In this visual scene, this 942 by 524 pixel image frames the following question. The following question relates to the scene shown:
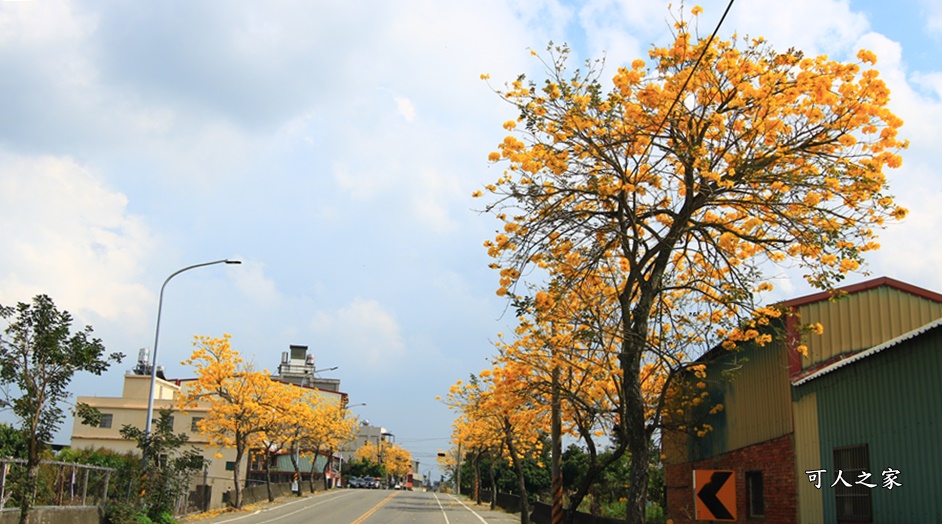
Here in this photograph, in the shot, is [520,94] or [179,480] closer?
[520,94]

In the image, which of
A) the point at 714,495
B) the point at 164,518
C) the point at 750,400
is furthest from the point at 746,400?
the point at 164,518

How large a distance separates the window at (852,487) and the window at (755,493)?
2.89 metres

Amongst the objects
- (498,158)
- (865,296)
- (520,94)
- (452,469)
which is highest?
(520,94)

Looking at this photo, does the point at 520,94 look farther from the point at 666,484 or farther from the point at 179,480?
the point at 179,480

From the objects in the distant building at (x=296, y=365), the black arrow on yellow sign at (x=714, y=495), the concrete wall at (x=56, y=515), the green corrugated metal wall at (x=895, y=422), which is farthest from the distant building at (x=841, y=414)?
the distant building at (x=296, y=365)

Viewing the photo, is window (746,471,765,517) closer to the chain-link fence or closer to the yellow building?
the chain-link fence

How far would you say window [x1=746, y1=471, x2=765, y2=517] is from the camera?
1723cm

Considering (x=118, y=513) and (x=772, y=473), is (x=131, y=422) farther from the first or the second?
(x=772, y=473)

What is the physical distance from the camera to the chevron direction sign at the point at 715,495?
10547 mm

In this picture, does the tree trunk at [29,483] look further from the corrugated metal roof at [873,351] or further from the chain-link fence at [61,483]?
the corrugated metal roof at [873,351]

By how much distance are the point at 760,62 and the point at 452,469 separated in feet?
347

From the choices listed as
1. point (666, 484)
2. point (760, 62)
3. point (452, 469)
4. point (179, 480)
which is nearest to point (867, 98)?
point (760, 62)

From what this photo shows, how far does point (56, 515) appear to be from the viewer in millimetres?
19359

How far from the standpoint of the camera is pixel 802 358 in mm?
16141
